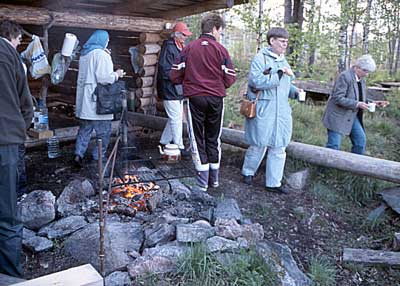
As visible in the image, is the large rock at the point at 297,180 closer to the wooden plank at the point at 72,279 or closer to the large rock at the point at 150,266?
the large rock at the point at 150,266

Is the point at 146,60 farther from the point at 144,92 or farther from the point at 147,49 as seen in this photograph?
the point at 144,92

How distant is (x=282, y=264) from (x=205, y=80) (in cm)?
252

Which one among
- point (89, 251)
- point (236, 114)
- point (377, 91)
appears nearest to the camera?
point (89, 251)

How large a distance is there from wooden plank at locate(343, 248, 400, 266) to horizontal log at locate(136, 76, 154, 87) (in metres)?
4.97

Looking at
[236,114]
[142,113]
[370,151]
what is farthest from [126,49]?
[370,151]

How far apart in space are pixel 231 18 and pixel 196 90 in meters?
11.5

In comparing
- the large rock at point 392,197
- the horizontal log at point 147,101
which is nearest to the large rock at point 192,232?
the large rock at point 392,197

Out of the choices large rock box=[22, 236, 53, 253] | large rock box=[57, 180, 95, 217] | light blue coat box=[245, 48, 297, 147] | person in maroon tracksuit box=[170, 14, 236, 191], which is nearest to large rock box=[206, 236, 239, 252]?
large rock box=[22, 236, 53, 253]

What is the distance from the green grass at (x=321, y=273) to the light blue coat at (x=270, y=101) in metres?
1.95

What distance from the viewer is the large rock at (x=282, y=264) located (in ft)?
11.2

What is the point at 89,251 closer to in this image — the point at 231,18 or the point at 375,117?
the point at 375,117

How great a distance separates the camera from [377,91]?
1120cm

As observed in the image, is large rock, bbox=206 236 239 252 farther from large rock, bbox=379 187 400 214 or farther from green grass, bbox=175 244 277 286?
large rock, bbox=379 187 400 214

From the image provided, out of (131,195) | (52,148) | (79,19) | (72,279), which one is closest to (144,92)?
(79,19)
